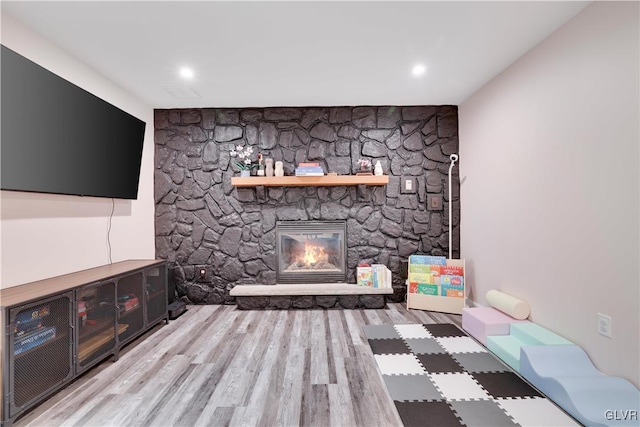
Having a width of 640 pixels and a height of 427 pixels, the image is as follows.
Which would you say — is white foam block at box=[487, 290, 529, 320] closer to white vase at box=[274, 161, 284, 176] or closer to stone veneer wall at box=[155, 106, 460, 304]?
stone veneer wall at box=[155, 106, 460, 304]

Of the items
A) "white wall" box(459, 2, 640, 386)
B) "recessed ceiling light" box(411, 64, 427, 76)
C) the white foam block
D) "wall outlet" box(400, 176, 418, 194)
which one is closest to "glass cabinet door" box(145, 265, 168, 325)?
"wall outlet" box(400, 176, 418, 194)

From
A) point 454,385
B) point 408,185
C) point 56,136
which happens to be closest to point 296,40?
point 56,136

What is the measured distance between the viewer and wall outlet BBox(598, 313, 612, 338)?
183 centimetres

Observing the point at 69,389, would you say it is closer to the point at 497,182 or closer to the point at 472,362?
the point at 472,362

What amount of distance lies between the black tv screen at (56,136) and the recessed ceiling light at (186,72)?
65 centimetres

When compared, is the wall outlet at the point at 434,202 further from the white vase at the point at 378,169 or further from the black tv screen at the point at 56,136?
the black tv screen at the point at 56,136

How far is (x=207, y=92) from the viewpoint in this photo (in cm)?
322

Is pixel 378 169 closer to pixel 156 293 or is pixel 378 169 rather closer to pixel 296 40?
pixel 296 40

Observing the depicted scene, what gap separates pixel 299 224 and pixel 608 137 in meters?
2.82

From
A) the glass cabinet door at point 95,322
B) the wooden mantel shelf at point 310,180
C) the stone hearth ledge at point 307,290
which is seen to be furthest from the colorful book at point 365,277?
the glass cabinet door at point 95,322

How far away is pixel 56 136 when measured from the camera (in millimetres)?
2119

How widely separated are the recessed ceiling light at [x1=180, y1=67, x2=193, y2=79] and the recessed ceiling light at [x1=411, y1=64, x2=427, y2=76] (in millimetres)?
1988

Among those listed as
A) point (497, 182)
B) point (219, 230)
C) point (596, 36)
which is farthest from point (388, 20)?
point (219, 230)

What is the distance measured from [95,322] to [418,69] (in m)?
3.30
